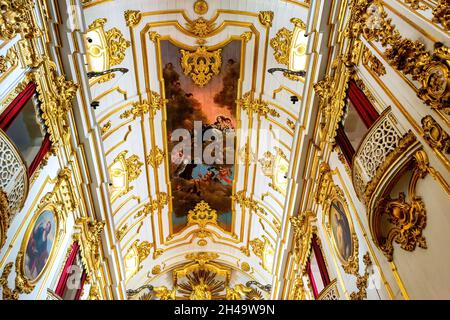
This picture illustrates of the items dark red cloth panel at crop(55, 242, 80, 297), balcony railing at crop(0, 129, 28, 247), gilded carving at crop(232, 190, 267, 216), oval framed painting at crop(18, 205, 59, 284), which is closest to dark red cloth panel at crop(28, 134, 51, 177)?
balcony railing at crop(0, 129, 28, 247)

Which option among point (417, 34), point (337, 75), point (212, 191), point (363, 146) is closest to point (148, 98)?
point (212, 191)

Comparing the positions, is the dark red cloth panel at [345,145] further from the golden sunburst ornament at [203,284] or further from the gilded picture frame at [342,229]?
the golden sunburst ornament at [203,284]

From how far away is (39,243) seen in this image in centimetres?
789

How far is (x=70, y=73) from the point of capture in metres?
8.92

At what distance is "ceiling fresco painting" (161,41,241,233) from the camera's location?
12.4 m

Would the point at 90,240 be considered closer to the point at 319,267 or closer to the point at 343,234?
the point at 319,267

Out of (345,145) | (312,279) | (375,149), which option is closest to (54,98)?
(345,145)

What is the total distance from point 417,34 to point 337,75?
3.32 m

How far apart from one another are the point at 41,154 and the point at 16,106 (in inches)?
50.7

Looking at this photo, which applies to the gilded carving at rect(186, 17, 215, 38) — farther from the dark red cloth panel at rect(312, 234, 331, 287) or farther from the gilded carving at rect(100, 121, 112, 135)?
the dark red cloth panel at rect(312, 234, 331, 287)

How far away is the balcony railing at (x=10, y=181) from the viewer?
5926 mm

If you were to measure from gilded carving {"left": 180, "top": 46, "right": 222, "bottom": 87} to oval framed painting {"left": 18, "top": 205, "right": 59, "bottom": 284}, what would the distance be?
6.45m

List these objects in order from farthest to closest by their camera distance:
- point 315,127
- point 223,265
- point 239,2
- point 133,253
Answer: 1. point 223,265
2. point 133,253
3. point 239,2
4. point 315,127
